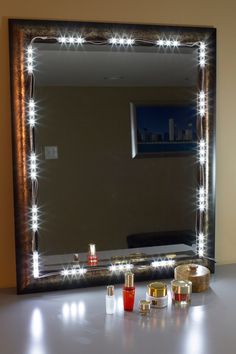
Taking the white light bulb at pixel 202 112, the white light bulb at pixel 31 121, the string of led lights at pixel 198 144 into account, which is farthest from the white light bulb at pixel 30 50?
the white light bulb at pixel 202 112

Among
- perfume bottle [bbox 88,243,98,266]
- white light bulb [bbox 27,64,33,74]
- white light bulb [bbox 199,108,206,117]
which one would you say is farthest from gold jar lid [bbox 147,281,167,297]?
white light bulb [bbox 27,64,33,74]

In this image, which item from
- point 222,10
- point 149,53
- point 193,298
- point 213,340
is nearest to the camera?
point 213,340

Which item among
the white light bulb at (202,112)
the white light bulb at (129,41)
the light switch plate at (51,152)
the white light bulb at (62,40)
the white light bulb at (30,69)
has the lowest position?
the light switch plate at (51,152)

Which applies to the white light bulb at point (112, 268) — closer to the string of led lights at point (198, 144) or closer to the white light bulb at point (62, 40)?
the string of led lights at point (198, 144)

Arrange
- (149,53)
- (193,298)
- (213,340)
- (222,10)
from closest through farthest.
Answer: (213,340) < (193,298) < (149,53) < (222,10)

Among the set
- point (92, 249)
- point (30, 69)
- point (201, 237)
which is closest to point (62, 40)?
point (30, 69)

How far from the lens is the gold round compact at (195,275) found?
1.50m

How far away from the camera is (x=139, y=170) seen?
5.25 feet

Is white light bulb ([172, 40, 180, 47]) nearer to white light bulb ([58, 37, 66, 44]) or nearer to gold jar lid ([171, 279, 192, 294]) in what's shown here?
white light bulb ([58, 37, 66, 44])

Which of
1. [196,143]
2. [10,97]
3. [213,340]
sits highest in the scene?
[10,97]

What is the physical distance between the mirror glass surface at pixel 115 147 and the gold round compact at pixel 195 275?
0.12 metres

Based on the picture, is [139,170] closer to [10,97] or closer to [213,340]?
[10,97]

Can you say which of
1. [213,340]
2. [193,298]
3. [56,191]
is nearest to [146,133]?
[56,191]

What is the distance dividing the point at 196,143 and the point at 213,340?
0.76m
